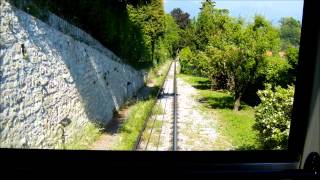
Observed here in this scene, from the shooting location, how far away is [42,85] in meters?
8.53

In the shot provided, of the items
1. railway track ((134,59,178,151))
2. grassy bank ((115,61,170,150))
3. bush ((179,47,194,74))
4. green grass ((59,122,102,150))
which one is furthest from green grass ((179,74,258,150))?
green grass ((59,122,102,150))

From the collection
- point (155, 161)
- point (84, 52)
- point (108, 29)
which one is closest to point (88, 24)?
point (108, 29)

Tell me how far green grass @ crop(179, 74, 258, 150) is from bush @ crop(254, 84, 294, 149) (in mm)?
498

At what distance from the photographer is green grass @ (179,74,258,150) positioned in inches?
404

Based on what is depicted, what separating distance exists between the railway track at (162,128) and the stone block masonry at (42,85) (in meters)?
1.49

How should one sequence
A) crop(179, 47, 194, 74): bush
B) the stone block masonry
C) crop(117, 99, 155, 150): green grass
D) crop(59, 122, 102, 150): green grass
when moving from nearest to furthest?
the stone block masonry → crop(59, 122, 102, 150): green grass → crop(117, 99, 155, 150): green grass → crop(179, 47, 194, 74): bush

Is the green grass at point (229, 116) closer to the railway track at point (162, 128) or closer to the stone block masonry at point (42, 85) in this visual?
the railway track at point (162, 128)

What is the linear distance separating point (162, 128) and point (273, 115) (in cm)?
432

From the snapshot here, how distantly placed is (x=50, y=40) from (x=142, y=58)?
12413mm

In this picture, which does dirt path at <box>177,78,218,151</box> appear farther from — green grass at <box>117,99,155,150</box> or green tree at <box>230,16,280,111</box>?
green tree at <box>230,16,280,111</box>

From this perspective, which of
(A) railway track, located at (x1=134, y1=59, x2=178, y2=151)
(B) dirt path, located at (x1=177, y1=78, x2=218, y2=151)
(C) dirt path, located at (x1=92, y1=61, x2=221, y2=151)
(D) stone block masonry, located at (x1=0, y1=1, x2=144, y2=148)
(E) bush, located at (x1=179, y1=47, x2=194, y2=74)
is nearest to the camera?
(D) stone block masonry, located at (x1=0, y1=1, x2=144, y2=148)

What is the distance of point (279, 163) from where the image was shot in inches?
85.6

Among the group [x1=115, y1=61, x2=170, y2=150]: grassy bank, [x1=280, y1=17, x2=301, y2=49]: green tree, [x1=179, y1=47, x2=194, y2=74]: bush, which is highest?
[x1=280, y1=17, x2=301, y2=49]: green tree

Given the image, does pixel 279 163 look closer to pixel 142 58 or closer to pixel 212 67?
pixel 212 67
